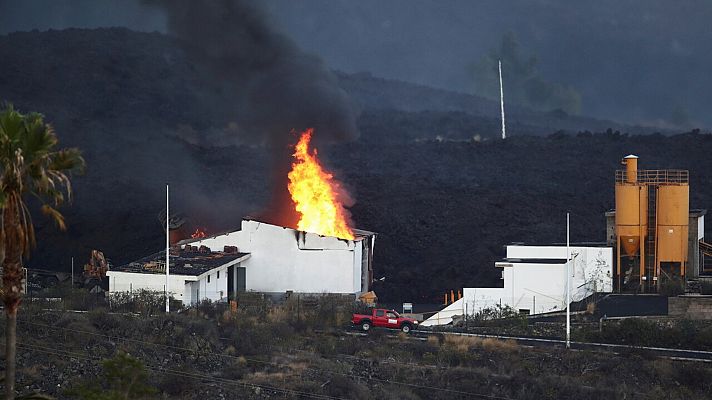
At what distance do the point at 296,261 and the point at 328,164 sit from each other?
124 feet

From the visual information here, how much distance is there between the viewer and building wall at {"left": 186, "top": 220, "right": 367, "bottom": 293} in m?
47.2

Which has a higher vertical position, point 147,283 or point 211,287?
point 147,283

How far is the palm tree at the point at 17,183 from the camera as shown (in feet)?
58.8

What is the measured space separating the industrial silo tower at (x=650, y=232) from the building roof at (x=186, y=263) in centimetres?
1519

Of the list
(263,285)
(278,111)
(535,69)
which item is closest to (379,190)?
(278,111)

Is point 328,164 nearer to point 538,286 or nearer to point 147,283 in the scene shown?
point 538,286

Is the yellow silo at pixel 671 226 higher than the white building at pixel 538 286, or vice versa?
the yellow silo at pixel 671 226

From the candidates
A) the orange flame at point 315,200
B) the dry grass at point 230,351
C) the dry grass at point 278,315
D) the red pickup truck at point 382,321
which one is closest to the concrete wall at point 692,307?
the red pickup truck at point 382,321

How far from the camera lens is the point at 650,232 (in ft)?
151

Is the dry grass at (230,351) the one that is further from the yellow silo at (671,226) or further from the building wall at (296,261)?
the yellow silo at (671,226)

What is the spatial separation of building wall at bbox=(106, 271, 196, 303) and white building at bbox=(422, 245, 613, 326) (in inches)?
356

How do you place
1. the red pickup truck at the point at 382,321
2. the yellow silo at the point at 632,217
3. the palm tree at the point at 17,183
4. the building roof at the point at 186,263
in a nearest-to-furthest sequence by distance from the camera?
the palm tree at the point at 17,183
the red pickup truck at the point at 382,321
the building roof at the point at 186,263
the yellow silo at the point at 632,217

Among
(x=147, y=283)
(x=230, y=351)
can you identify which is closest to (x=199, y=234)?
(x=147, y=283)

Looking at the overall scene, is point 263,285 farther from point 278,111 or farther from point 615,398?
point 615,398
